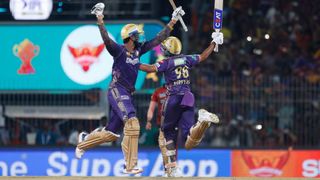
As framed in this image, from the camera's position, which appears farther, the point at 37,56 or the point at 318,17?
the point at 318,17

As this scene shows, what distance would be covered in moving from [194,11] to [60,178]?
1144 cm

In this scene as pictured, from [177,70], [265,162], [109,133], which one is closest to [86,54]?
[265,162]

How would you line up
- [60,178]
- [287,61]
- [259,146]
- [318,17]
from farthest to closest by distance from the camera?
[318,17], [287,61], [259,146], [60,178]

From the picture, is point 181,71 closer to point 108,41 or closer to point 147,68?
point 147,68

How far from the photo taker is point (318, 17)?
25.5 m

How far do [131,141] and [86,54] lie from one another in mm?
6980

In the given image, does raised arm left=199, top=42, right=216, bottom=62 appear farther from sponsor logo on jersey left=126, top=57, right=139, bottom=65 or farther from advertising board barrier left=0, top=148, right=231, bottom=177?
advertising board barrier left=0, top=148, right=231, bottom=177

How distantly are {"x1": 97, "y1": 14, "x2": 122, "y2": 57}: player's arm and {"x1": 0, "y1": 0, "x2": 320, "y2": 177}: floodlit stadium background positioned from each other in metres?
5.55

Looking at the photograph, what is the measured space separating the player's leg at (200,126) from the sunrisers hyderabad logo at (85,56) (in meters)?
5.80

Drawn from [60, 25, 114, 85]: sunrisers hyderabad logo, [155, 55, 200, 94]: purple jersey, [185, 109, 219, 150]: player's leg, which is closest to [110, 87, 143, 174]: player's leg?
[185, 109, 219, 150]: player's leg

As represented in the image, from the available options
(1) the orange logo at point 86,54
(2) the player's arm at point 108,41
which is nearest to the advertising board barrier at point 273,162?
(1) the orange logo at point 86,54

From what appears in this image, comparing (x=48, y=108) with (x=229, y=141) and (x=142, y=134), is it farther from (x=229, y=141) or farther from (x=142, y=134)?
(x=229, y=141)

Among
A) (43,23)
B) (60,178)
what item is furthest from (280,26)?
(60,178)

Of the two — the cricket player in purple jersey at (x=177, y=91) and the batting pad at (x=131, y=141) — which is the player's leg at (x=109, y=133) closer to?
the batting pad at (x=131, y=141)
